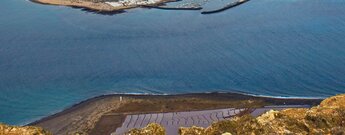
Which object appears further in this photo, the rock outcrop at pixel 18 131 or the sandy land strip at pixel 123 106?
the sandy land strip at pixel 123 106

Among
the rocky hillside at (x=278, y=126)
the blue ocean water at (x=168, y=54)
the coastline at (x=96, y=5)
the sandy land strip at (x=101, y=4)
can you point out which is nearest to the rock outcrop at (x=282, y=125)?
the rocky hillside at (x=278, y=126)

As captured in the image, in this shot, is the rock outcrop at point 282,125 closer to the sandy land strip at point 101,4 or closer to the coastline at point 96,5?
the coastline at point 96,5

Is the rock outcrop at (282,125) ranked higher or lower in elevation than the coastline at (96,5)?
higher

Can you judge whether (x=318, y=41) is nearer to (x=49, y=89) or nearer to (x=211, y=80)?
(x=211, y=80)

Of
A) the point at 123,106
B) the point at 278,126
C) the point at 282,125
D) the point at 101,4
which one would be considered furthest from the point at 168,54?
the point at 278,126

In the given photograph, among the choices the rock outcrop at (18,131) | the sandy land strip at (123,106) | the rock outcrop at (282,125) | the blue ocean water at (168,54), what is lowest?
the sandy land strip at (123,106)

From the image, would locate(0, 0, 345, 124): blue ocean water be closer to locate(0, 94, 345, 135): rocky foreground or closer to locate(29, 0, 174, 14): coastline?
locate(29, 0, 174, 14): coastline

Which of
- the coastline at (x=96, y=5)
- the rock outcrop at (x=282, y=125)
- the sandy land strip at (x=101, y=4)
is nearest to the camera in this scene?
the rock outcrop at (x=282, y=125)
